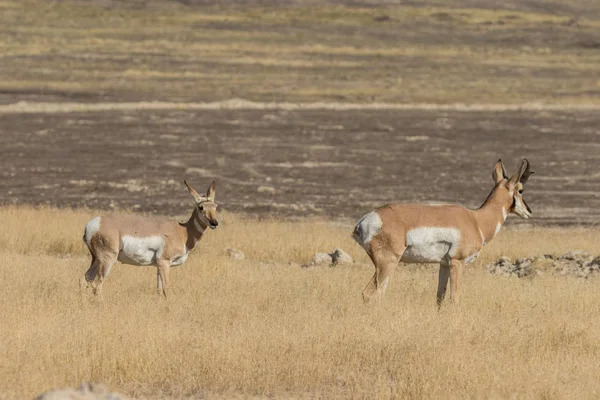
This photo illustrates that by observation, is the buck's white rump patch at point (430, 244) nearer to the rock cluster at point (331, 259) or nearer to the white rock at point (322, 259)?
the rock cluster at point (331, 259)

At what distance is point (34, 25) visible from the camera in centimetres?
8056

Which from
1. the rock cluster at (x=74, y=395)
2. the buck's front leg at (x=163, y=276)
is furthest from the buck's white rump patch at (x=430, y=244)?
the rock cluster at (x=74, y=395)

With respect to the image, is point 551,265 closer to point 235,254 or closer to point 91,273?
point 235,254

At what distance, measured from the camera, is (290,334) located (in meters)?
12.1

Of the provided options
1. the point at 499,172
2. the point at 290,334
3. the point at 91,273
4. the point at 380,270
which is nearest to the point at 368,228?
the point at 380,270

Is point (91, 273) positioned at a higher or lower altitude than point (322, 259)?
lower

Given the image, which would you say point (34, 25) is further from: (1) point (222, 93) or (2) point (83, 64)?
(1) point (222, 93)

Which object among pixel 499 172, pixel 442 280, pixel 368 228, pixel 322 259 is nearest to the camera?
pixel 368 228

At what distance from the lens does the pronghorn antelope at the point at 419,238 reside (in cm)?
1377

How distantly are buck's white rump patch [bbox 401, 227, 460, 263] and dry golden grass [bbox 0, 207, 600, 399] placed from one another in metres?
0.62

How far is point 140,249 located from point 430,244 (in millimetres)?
3508

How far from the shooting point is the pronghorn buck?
46.9 ft

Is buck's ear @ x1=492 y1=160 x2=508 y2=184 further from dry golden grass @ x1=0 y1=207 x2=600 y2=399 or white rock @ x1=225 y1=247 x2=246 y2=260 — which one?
white rock @ x1=225 y1=247 x2=246 y2=260

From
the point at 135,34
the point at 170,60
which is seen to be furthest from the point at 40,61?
the point at 135,34
